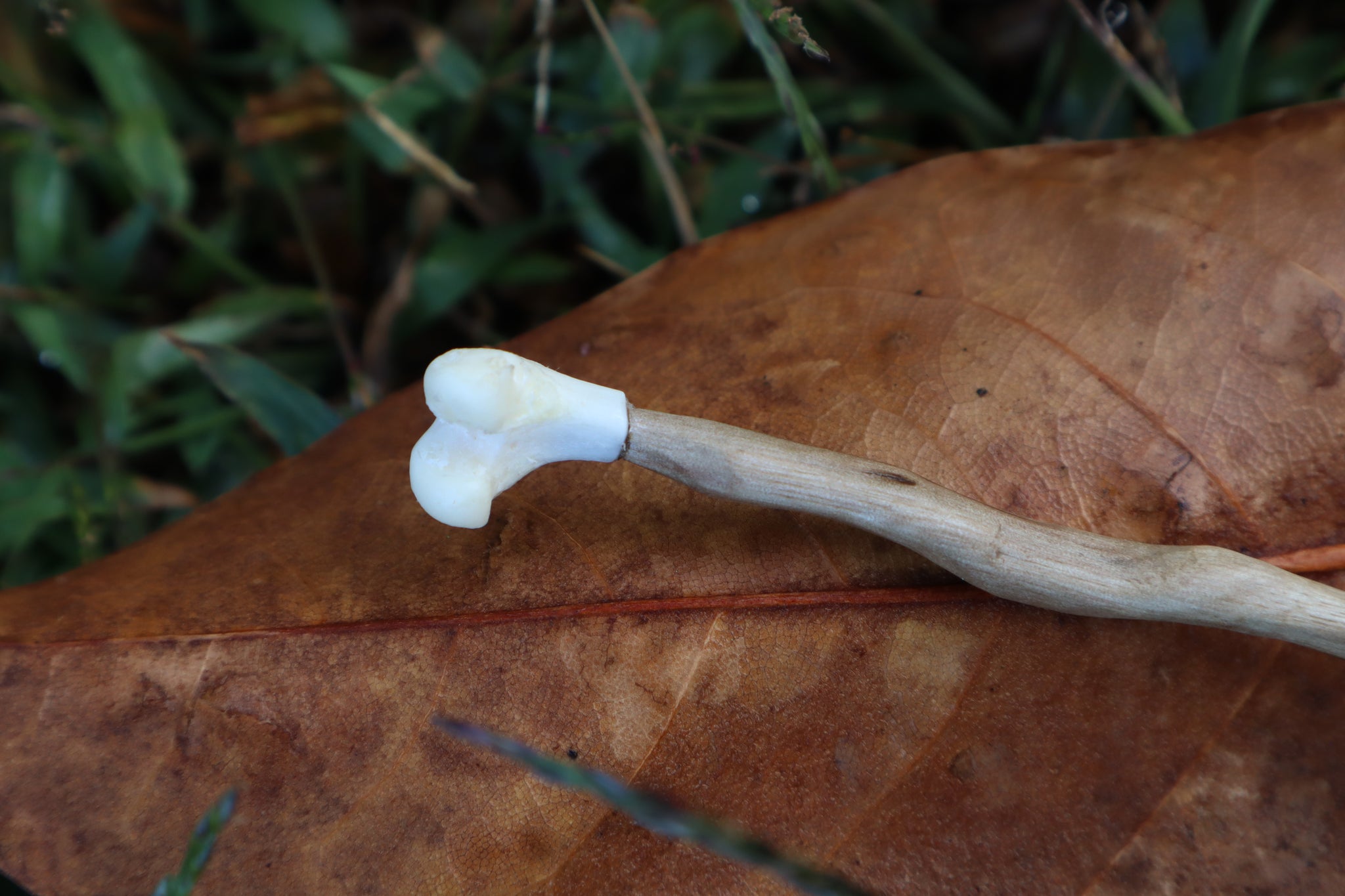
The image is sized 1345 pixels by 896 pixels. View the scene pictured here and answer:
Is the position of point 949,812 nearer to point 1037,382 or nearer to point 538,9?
point 1037,382

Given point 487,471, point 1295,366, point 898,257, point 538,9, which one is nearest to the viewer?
point 487,471

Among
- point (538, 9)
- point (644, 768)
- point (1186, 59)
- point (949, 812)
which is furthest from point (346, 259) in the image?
point (1186, 59)

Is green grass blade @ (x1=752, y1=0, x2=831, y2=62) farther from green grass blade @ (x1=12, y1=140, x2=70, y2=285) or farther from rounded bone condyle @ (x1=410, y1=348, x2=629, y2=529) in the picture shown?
green grass blade @ (x1=12, y1=140, x2=70, y2=285)

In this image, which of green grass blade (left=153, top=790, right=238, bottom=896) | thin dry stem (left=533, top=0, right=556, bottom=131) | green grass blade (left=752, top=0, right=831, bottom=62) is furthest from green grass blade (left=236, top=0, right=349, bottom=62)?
green grass blade (left=153, top=790, right=238, bottom=896)

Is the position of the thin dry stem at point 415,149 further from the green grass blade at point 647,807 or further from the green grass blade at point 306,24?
the green grass blade at point 647,807

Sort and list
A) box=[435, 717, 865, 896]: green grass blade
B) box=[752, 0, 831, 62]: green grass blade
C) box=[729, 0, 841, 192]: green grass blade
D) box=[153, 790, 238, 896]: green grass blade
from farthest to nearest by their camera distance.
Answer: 1. box=[729, 0, 841, 192]: green grass blade
2. box=[752, 0, 831, 62]: green grass blade
3. box=[153, 790, 238, 896]: green grass blade
4. box=[435, 717, 865, 896]: green grass blade
